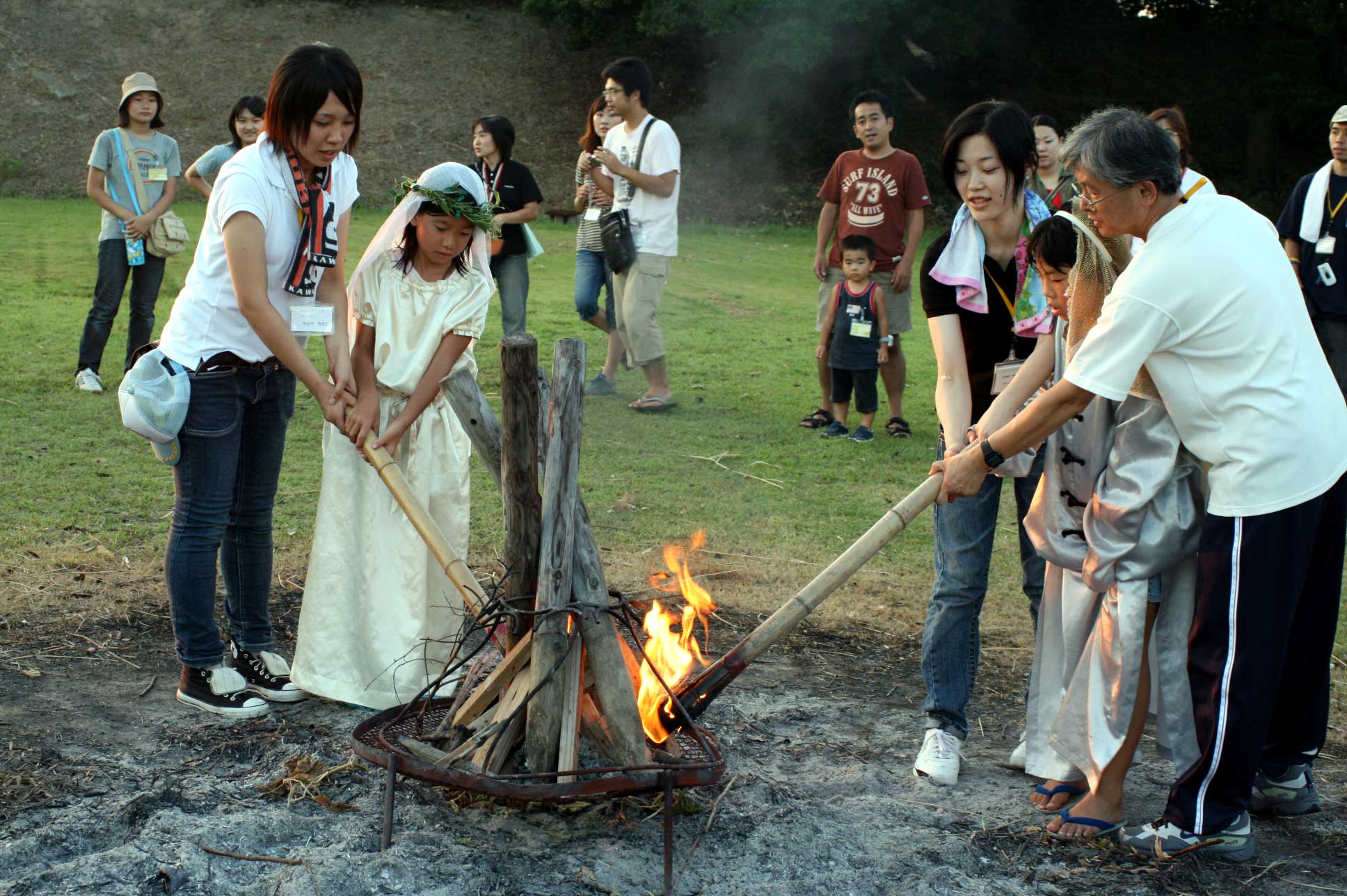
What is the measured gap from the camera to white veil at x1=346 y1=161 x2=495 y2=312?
4164 mm

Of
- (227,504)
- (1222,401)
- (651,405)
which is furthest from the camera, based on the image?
(651,405)

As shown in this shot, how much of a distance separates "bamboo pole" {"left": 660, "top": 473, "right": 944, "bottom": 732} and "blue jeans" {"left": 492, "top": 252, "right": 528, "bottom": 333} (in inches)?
227

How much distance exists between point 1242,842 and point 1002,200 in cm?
194

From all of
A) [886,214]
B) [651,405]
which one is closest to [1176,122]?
[886,214]

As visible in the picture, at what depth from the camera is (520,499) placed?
11.8 ft

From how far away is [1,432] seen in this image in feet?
24.6

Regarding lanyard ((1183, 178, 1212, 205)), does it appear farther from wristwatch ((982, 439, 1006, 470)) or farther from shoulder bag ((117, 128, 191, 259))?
shoulder bag ((117, 128, 191, 259))

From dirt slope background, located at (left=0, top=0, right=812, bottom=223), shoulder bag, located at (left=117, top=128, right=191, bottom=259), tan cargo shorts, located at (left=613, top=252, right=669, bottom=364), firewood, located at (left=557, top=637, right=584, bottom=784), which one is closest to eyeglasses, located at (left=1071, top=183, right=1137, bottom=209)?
firewood, located at (left=557, top=637, right=584, bottom=784)

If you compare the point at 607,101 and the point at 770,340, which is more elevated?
the point at 607,101

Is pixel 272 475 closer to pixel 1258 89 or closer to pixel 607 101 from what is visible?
pixel 607 101

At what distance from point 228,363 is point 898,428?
5447 millimetres

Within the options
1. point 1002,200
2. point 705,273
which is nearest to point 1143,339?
point 1002,200

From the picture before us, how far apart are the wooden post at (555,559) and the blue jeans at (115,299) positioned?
242 inches

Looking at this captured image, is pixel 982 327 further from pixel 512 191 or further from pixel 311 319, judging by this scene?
pixel 512 191
